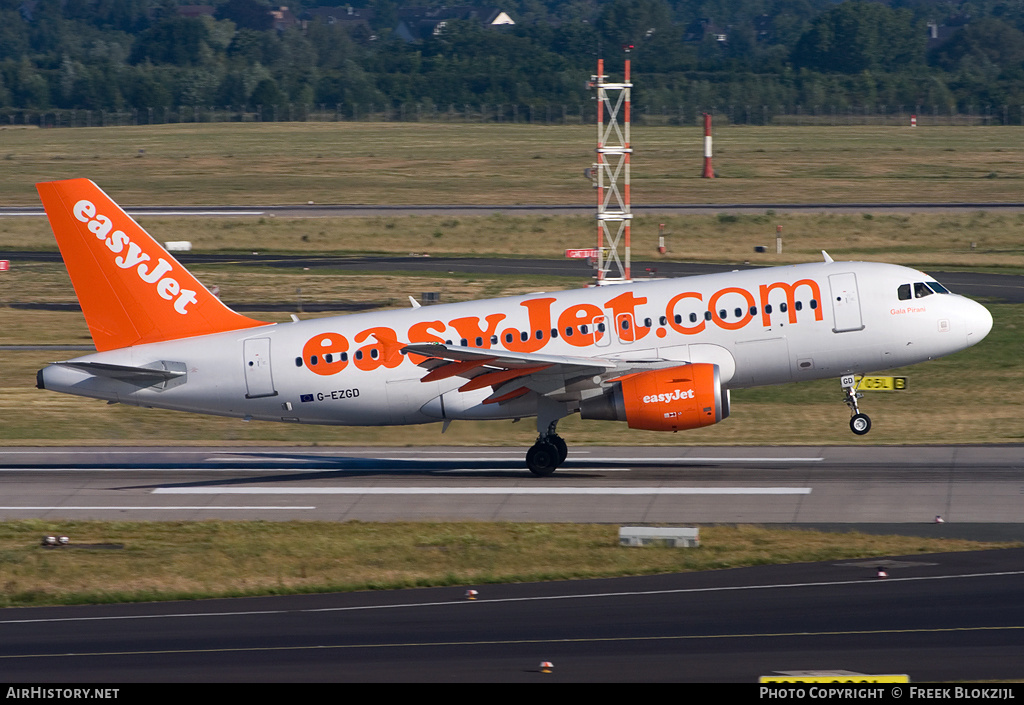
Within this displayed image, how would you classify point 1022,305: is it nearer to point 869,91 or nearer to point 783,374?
point 783,374

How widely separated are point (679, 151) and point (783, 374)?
10164 cm

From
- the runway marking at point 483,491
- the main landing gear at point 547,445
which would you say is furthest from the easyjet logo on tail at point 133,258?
the main landing gear at point 547,445

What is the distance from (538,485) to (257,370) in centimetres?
770

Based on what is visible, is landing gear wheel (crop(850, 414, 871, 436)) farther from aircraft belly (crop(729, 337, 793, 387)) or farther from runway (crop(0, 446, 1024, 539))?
aircraft belly (crop(729, 337, 793, 387))

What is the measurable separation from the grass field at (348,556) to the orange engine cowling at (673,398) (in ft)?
14.3

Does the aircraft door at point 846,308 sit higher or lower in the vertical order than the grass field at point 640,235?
higher

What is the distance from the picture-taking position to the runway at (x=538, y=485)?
30.6 metres

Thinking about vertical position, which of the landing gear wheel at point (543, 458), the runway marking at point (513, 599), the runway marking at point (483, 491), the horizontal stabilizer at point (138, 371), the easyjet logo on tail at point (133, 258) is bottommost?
the runway marking at point (483, 491)

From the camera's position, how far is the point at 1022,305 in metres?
58.6

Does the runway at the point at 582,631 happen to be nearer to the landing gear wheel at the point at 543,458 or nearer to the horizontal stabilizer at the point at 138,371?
the landing gear wheel at the point at 543,458

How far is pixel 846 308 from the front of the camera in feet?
112

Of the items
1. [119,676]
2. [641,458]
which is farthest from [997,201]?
[119,676]

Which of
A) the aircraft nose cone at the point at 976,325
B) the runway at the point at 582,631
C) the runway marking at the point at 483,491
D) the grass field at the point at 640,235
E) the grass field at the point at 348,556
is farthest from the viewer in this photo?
the grass field at the point at 640,235

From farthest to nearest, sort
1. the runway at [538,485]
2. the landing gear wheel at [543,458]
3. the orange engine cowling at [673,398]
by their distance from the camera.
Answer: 1. the landing gear wheel at [543,458]
2. the orange engine cowling at [673,398]
3. the runway at [538,485]
